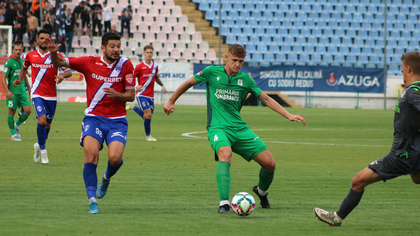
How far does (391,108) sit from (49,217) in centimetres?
2948

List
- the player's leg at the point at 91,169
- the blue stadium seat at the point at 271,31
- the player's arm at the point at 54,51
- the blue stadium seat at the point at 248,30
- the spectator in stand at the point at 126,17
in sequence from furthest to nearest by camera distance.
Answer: the blue stadium seat at the point at 271,31
the blue stadium seat at the point at 248,30
the spectator in stand at the point at 126,17
the player's arm at the point at 54,51
the player's leg at the point at 91,169

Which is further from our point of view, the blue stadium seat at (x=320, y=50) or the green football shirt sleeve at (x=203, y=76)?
the blue stadium seat at (x=320, y=50)

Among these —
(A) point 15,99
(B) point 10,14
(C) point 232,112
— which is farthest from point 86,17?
(C) point 232,112

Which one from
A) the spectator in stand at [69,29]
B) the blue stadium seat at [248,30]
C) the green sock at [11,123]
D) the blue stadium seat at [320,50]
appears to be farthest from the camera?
the blue stadium seat at [320,50]

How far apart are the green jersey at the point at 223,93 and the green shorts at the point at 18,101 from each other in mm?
8246

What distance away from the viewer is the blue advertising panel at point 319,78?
30.6 m

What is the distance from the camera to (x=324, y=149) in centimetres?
1312

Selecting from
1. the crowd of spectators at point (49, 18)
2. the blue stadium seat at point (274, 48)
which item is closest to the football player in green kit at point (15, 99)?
the crowd of spectators at point (49, 18)

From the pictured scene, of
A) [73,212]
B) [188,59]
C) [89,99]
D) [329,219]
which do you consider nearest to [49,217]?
[73,212]

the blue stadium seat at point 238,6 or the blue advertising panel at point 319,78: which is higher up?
the blue stadium seat at point 238,6

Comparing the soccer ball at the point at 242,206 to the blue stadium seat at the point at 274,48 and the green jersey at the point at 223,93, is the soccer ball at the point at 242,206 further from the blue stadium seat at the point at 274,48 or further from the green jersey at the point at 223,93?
the blue stadium seat at the point at 274,48

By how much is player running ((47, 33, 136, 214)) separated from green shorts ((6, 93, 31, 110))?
762 cm

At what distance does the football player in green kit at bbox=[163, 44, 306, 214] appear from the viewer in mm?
6352

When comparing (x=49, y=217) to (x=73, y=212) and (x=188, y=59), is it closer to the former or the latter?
(x=73, y=212)
